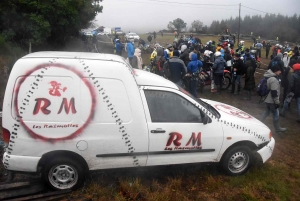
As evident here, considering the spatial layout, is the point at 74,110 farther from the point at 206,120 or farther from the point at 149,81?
the point at 206,120

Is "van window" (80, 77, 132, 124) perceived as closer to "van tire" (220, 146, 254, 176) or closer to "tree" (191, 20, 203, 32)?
"van tire" (220, 146, 254, 176)

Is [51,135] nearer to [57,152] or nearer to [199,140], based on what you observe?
[57,152]

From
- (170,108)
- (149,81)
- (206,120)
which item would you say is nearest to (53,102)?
(149,81)

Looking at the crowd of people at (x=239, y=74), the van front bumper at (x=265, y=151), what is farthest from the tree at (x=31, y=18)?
the van front bumper at (x=265, y=151)

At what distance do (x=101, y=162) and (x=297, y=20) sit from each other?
227 ft

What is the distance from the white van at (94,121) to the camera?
3959 mm

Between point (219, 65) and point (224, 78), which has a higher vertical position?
point (219, 65)

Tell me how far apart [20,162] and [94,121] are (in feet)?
4.06

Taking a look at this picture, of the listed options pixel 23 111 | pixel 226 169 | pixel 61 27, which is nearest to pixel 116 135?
pixel 23 111

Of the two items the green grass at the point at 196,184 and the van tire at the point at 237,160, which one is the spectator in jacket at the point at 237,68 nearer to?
the green grass at the point at 196,184

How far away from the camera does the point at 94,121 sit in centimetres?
411

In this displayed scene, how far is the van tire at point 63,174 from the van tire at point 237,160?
2433 mm

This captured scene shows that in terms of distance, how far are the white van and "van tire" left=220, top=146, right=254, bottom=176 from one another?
7.4 inches

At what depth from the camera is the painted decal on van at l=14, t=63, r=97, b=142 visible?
12.9 feet
